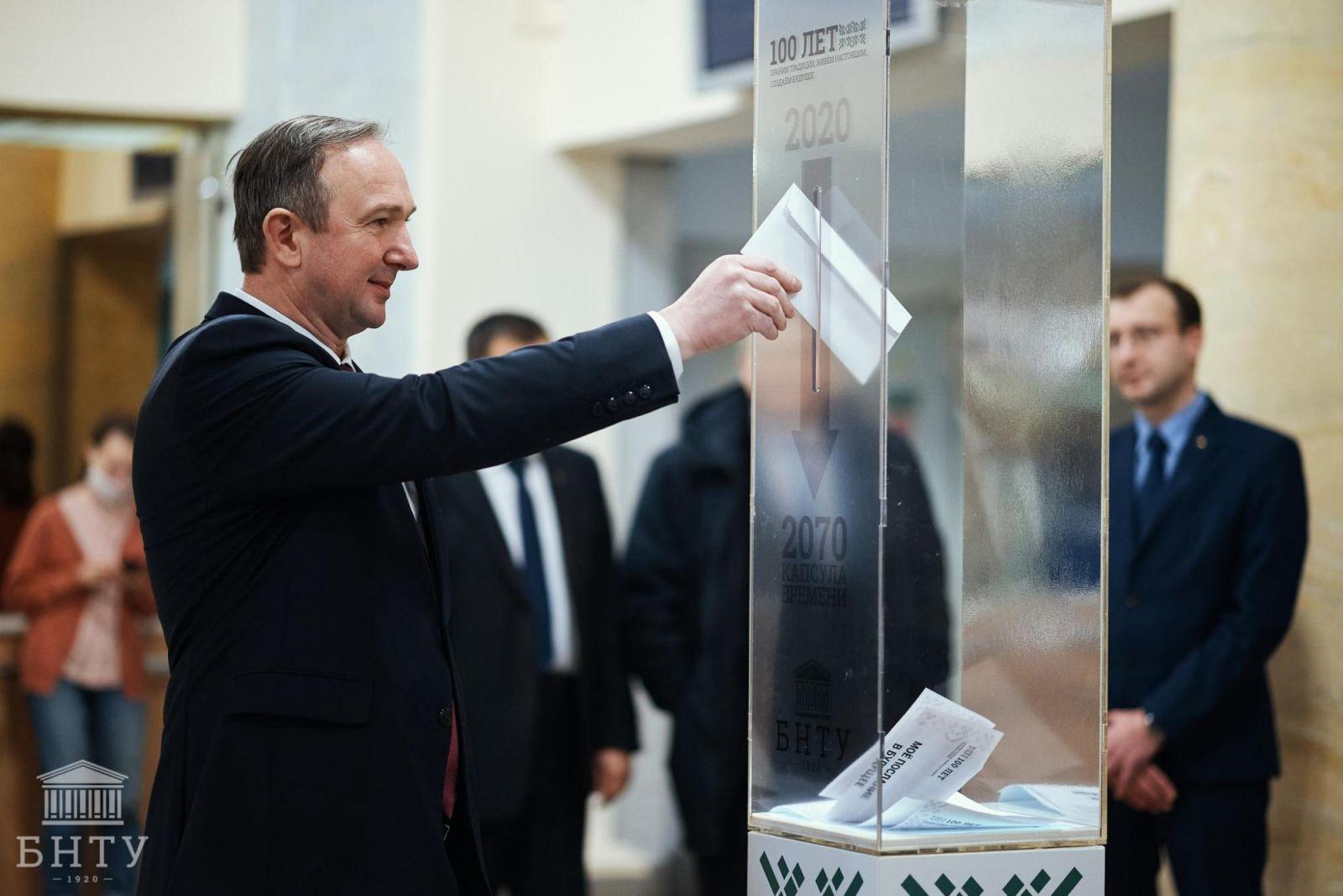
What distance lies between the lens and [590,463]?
15.6 ft

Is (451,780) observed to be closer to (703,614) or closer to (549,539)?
(703,614)

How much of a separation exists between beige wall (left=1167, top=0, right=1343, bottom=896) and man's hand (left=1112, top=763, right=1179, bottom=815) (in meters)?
0.53

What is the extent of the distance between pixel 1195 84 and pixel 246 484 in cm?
302

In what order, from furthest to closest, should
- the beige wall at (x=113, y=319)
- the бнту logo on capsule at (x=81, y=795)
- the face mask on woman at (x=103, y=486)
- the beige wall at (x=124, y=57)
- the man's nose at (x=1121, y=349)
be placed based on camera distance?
the beige wall at (x=113, y=319) → the beige wall at (x=124, y=57) → the face mask on woman at (x=103, y=486) → the бнту logo on capsule at (x=81, y=795) → the man's nose at (x=1121, y=349)

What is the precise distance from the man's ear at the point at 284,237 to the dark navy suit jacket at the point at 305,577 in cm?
12

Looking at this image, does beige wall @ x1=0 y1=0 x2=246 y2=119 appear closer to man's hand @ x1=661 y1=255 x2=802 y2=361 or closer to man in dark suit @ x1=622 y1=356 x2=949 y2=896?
man in dark suit @ x1=622 y1=356 x2=949 y2=896

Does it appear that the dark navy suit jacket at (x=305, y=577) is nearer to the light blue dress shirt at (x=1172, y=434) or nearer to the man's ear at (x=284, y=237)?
the man's ear at (x=284, y=237)

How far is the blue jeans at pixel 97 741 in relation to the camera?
579cm

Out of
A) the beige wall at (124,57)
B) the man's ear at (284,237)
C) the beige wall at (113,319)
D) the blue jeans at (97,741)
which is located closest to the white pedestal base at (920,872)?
the man's ear at (284,237)

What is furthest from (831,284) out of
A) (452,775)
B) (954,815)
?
(452,775)

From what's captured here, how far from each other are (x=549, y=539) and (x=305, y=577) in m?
Answer: 2.46

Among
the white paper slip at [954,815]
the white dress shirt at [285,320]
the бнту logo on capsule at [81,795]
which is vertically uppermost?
the white dress shirt at [285,320]

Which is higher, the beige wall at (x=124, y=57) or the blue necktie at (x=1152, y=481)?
the beige wall at (x=124, y=57)

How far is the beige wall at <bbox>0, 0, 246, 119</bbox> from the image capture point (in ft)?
20.6
